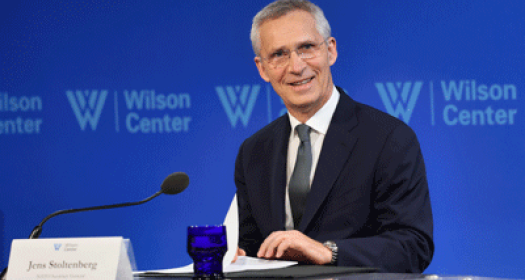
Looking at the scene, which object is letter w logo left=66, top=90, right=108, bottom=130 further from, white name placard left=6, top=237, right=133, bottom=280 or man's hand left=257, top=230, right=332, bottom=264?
white name placard left=6, top=237, right=133, bottom=280

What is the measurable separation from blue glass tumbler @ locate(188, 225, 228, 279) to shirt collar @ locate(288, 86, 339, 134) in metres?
0.88

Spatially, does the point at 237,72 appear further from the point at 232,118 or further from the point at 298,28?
the point at 298,28

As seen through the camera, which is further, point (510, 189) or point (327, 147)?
point (510, 189)

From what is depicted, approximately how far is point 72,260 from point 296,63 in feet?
3.87

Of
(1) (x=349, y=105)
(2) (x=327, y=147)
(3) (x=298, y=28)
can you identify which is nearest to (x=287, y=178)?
(2) (x=327, y=147)

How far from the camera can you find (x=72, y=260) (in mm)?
1277

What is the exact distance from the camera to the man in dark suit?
1.78m

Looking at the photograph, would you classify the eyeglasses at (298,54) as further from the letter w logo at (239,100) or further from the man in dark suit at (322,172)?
the letter w logo at (239,100)

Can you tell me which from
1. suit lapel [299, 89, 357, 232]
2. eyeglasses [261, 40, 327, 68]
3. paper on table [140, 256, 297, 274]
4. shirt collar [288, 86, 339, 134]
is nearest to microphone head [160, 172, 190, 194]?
paper on table [140, 256, 297, 274]

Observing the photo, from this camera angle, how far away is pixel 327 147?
6.77 feet

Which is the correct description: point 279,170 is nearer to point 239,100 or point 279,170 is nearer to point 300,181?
point 300,181

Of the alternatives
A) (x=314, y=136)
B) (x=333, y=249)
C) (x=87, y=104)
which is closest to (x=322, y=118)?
(x=314, y=136)

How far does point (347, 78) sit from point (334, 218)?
1.81 metres

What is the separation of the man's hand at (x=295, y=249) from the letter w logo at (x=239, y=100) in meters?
2.13
